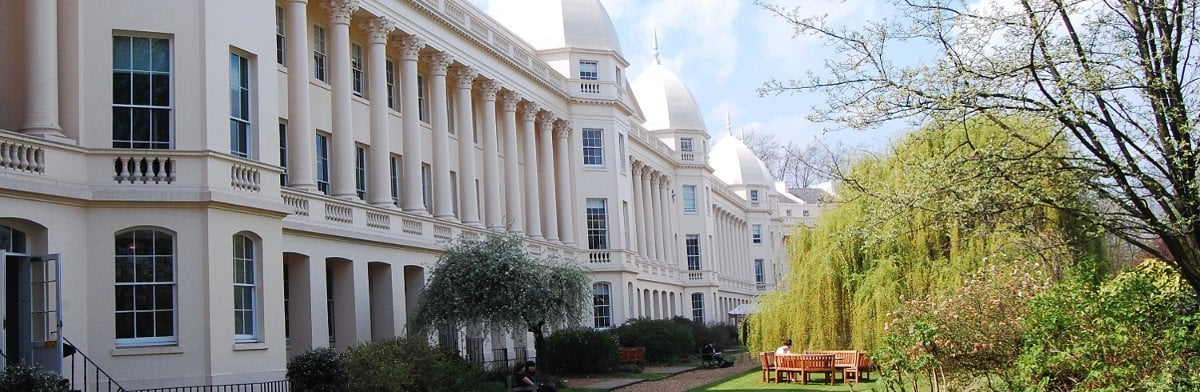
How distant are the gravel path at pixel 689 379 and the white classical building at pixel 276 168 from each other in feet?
11.9

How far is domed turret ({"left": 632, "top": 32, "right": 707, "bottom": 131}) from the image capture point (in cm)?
7931

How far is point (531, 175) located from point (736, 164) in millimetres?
53359

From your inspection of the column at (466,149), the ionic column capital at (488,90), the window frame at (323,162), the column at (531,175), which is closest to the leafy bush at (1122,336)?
the window frame at (323,162)

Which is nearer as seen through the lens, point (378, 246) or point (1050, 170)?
point (1050, 170)

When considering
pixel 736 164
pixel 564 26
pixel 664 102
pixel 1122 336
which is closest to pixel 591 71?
pixel 564 26

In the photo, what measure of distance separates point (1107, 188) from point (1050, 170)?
29.0 inches

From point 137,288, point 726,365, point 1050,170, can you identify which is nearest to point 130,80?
point 137,288

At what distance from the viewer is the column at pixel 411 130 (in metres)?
35.2

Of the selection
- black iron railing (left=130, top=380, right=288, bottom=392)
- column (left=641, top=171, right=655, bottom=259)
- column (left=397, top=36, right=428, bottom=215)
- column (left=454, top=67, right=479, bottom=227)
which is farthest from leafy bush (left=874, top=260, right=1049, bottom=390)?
column (left=641, top=171, right=655, bottom=259)

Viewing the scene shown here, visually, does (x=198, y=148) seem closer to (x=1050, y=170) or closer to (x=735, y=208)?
(x=1050, y=170)

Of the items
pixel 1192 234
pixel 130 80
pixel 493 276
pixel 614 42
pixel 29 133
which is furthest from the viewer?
pixel 614 42

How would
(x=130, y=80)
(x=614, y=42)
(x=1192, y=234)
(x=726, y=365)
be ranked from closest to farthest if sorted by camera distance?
(x=1192, y=234), (x=130, y=80), (x=726, y=365), (x=614, y=42)

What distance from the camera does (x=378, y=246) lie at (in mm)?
31391

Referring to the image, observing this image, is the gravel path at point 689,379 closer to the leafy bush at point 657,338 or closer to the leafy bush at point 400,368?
the leafy bush at point 657,338
